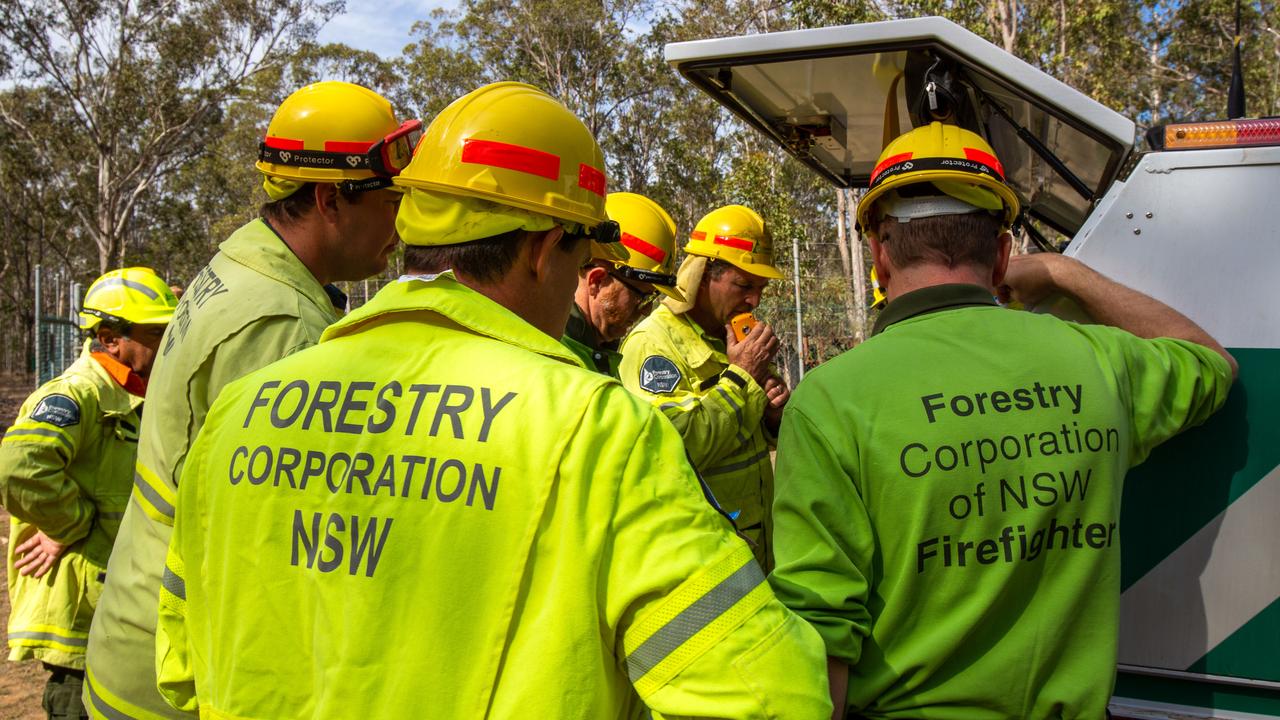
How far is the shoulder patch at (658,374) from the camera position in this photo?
12.4ft

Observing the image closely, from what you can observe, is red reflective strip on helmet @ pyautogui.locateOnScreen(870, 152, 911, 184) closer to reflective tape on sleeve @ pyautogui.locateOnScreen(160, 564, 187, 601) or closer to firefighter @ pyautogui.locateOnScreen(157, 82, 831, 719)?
firefighter @ pyautogui.locateOnScreen(157, 82, 831, 719)

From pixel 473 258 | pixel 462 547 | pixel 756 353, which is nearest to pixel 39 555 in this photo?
pixel 756 353

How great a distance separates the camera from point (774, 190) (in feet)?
71.8

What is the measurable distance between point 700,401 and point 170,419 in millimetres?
1938

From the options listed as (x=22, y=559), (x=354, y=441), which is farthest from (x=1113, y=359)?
(x=22, y=559)

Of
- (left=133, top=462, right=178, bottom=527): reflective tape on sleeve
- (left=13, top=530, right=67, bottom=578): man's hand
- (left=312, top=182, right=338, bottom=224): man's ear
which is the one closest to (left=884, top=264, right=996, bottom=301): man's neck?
(left=312, top=182, right=338, bottom=224): man's ear

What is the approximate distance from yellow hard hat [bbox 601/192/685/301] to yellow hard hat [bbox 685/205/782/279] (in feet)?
0.47

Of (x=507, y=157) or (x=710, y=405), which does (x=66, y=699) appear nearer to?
(x=710, y=405)

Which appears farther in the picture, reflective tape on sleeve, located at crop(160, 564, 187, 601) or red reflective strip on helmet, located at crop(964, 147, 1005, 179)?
red reflective strip on helmet, located at crop(964, 147, 1005, 179)

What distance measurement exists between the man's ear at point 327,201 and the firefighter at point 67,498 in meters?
2.01

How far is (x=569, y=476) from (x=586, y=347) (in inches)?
95.8

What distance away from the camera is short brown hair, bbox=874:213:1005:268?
1.98 metres

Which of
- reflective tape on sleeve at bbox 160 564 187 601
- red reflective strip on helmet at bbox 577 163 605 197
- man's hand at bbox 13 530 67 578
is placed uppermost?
red reflective strip on helmet at bbox 577 163 605 197

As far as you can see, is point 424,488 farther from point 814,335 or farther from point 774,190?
point 774,190
